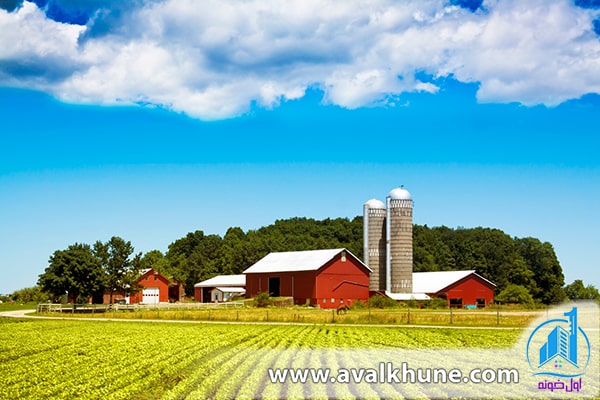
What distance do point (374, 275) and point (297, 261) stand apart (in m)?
8.68

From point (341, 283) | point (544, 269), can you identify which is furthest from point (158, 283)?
point (544, 269)

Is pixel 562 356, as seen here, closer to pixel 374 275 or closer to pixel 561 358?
pixel 561 358

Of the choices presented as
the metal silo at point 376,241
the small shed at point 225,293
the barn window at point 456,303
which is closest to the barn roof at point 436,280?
the barn window at point 456,303

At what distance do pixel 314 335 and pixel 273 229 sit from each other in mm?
122640

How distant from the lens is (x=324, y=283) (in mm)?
69062

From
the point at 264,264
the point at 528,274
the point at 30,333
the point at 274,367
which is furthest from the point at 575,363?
the point at 528,274

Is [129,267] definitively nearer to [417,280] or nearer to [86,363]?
[417,280]

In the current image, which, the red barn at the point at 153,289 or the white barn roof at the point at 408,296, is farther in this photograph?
the red barn at the point at 153,289

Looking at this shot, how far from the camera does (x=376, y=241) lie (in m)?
74.1

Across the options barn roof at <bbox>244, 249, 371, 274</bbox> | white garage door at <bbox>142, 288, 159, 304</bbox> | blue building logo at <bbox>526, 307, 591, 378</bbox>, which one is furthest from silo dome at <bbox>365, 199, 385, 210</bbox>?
blue building logo at <bbox>526, 307, 591, 378</bbox>

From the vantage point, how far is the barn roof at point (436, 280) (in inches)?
2783

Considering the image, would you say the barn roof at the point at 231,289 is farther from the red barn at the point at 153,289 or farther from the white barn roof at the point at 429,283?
the white barn roof at the point at 429,283

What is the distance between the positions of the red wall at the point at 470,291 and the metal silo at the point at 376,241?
7620 millimetres

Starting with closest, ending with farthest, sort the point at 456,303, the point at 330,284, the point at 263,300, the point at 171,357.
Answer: the point at 171,357
the point at 263,300
the point at 330,284
the point at 456,303
